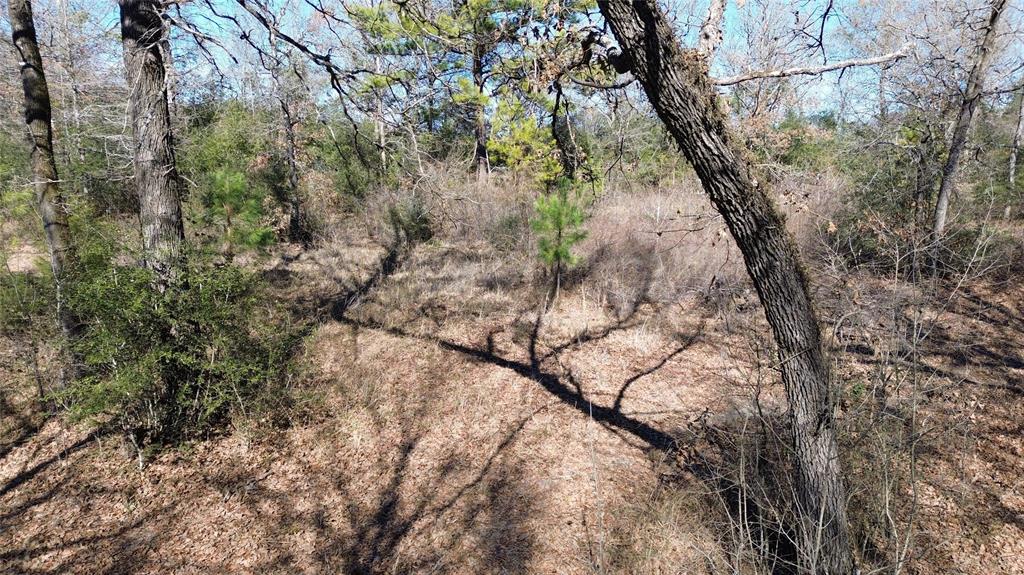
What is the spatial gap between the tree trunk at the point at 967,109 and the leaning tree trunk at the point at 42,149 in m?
10.7

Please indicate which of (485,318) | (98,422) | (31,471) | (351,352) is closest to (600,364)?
(485,318)

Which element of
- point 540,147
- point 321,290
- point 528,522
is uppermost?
point 540,147

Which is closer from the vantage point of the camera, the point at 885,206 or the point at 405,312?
the point at 405,312

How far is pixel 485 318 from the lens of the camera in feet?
23.6

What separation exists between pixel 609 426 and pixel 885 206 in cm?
820

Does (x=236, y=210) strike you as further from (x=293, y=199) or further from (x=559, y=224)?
(x=559, y=224)

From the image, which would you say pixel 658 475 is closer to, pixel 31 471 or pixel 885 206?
pixel 31 471

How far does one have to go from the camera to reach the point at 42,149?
15.4 feet

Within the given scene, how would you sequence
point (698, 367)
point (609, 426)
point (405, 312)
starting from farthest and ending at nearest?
point (405, 312) → point (698, 367) → point (609, 426)

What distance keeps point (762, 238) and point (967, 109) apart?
780 cm

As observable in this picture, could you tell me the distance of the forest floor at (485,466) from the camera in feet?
10.7

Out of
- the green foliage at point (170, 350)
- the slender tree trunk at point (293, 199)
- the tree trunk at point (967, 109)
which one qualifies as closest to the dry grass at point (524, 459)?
the green foliage at point (170, 350)

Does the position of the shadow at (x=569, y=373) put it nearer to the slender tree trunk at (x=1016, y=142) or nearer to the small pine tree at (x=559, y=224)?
the small pine tree at (x=559, y=224)

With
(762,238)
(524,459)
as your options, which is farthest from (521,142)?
(762,238)
